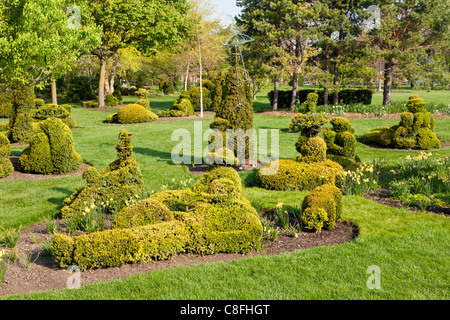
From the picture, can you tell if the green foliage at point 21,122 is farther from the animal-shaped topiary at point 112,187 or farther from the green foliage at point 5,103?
the green foliage at point 5,103

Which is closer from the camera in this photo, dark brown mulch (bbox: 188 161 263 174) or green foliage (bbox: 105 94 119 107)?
dark brown mulch (bbox: 188 161 263 174)

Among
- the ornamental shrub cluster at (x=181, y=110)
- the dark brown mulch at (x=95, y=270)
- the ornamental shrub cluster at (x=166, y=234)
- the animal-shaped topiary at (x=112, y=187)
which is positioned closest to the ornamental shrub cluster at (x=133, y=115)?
the ornamental shrub cluster at (x=181, y=110)

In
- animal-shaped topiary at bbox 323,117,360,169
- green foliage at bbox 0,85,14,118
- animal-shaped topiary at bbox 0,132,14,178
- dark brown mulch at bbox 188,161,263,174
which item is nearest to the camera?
animal-shaped topiary at bbox 323,117,360,169

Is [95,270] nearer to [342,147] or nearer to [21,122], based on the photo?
[342,147]

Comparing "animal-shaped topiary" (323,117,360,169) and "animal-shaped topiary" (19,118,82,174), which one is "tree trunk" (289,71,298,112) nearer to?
"animal-shaped topiary" (323,117,360,169)

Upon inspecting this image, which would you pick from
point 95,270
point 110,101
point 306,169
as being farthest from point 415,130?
point 110,101

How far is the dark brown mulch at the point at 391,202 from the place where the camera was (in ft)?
25.9

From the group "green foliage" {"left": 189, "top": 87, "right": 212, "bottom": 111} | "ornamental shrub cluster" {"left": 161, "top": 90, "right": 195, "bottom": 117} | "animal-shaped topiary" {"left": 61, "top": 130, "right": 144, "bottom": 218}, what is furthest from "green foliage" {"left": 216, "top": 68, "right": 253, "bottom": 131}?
"green foliage" {"left": 189, "top": 87, "right": 212, "bottom": 111}

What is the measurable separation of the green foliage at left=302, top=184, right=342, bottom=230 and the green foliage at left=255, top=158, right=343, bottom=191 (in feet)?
6.60

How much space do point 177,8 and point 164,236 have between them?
27.2 m

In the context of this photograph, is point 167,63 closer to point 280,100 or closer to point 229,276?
point 280,100

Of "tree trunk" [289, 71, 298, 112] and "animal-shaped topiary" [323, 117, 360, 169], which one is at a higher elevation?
"tree trunk" [289, 71, 298, 112]

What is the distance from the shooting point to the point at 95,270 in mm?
5652

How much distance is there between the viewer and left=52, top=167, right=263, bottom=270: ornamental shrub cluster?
5582mm
